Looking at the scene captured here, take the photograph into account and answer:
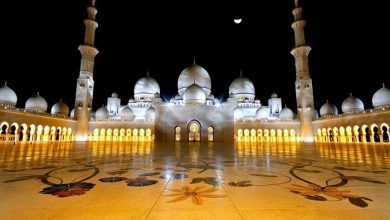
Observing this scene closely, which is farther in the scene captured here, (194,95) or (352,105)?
(352,105)

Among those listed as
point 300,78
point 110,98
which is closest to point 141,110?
point 110,98

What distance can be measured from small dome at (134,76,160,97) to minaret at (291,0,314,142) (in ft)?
68.6

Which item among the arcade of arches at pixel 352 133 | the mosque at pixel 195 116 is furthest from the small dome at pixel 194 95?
the arcade of arches at pixel 352 133

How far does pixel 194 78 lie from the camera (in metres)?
27.2

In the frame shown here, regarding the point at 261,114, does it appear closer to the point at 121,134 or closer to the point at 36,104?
the point at 121,134

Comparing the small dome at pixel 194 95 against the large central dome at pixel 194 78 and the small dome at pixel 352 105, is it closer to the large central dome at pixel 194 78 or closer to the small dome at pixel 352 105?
the large central dome at pixel 194 78

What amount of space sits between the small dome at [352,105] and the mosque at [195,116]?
0.33 feet

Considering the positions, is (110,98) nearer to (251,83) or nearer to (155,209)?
(251,83)

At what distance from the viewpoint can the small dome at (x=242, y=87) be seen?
33312 millimetres

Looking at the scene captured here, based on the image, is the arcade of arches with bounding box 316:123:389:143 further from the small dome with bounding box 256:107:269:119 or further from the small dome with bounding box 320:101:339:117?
the small dome with bounding box 256:107:269:119

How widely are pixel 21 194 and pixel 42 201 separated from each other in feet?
1.25

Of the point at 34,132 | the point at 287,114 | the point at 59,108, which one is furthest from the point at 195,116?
the point at 59,108

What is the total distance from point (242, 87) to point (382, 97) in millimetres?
16748

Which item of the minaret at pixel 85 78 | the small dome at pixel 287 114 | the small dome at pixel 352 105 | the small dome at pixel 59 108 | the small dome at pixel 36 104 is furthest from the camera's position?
the small dome at pixel 287 114
